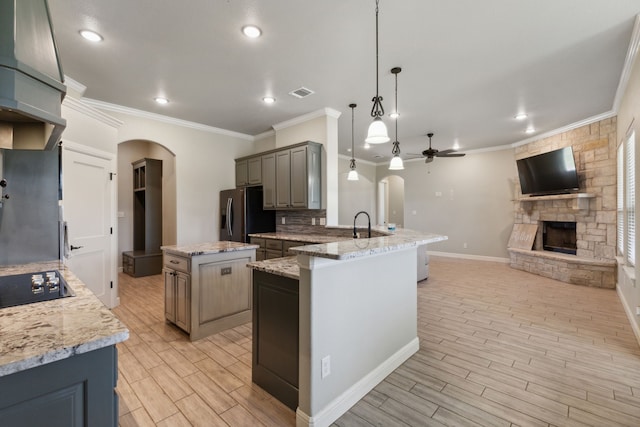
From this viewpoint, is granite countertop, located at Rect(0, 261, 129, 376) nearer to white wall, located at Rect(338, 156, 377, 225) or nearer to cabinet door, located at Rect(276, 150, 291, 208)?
cabinet door, located at Rect(276, 150, 291, 208)

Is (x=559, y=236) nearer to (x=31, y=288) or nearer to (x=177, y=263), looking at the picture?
(x=177, y=263)

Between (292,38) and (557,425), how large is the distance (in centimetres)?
358

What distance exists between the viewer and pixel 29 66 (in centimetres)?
110

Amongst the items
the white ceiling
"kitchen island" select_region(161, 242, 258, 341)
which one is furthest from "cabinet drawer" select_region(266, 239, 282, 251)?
the white ceiling

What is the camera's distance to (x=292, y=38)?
2738mm

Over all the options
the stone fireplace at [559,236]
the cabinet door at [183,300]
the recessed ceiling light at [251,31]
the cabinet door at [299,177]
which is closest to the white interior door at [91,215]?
the cabinet door at [183,300]

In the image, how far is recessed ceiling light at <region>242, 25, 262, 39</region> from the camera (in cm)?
258

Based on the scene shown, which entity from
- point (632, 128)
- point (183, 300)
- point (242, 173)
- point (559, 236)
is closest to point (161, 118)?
point (242, 173)

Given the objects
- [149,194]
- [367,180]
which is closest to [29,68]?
[149,194]

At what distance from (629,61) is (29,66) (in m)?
4.98

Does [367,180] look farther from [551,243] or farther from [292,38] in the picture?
[292,38]

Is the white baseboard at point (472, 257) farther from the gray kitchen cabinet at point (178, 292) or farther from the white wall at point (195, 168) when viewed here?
the gray kitchen cabinet at point (178, 292)

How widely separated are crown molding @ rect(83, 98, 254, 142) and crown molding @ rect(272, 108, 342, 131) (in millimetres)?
1088

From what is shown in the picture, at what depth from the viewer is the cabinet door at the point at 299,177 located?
185 inches
